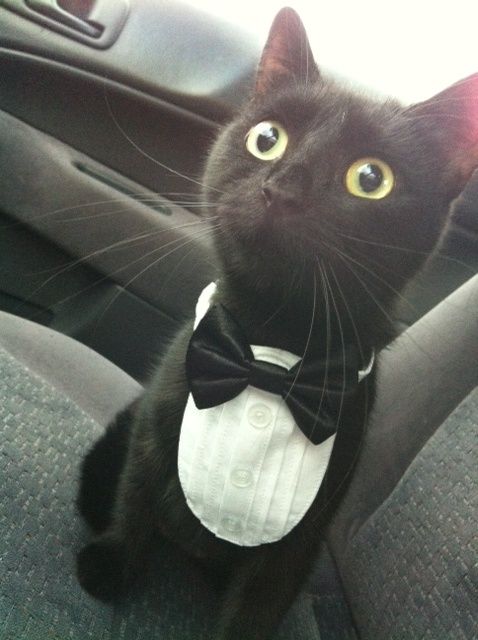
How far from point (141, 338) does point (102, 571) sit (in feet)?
2.58

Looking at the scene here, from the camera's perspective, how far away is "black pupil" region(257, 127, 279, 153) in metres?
0.74

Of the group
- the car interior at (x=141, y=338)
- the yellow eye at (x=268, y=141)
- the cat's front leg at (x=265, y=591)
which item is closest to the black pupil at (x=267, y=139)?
the yellow eye at (x=268, y=141)

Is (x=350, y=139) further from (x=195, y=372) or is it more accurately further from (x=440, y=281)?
(x=440, y=281)

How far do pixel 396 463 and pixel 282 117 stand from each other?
0.54 m

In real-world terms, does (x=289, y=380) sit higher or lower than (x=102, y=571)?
higher

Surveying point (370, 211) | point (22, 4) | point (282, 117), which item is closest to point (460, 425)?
point (370, 211)

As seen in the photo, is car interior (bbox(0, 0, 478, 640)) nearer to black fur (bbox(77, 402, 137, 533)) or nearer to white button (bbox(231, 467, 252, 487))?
black fur (bbox(77, 402, 137, 533))

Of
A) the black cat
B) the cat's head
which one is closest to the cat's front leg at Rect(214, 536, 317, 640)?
the black cat

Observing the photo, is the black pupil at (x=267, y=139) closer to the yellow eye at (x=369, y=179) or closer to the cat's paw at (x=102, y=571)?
the yellow eye at (x=369, y=179)

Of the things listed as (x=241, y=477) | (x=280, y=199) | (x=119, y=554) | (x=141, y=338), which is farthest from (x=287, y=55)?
(x=141, y=338)

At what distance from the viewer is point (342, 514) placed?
1014 millimetres

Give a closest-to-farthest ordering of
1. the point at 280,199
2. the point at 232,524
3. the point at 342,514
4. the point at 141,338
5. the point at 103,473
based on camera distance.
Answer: the point at 280,199 → the point at 232,524 → the point at 103,473 → the point at 342,514 → the point at 141,338

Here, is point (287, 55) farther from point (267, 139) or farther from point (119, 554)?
point (119, 554)

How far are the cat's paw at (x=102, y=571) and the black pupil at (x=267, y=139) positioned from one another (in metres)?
0.52
